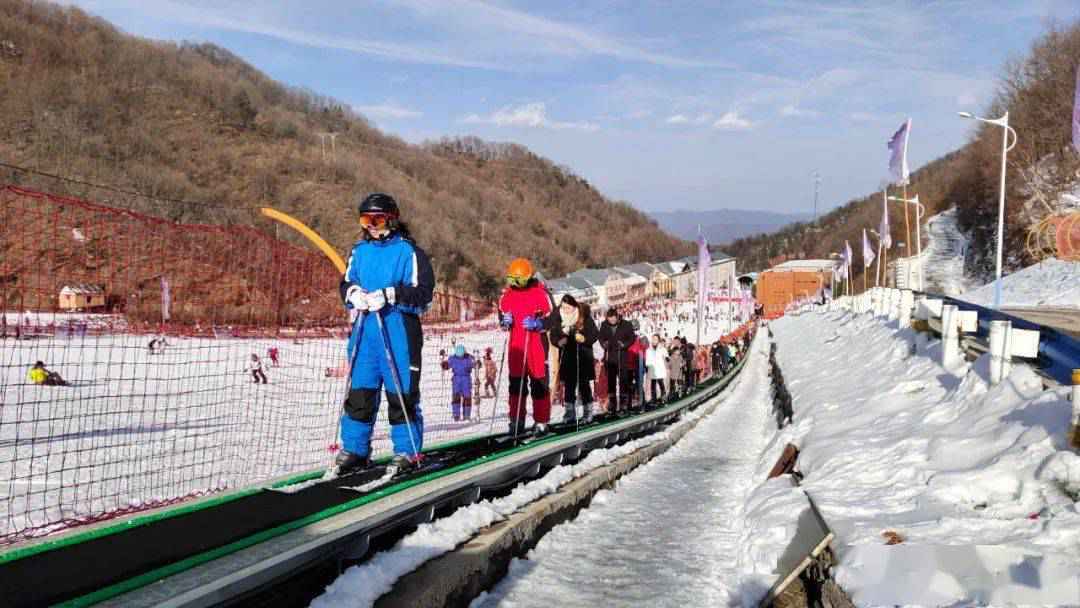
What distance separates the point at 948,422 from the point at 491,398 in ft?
61.7

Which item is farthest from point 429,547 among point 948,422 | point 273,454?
point 273,454

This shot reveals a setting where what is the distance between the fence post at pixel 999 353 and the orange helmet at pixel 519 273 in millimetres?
4487

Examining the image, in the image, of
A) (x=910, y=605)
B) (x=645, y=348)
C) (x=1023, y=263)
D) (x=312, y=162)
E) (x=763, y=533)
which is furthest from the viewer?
(x=312, y=162)

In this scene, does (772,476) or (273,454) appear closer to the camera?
(772,476)

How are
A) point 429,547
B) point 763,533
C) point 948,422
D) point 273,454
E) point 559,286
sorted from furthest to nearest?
point 559,286 → point 273,454 → point 948,422 → point 763,533 → point 429,547

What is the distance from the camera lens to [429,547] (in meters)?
4.25

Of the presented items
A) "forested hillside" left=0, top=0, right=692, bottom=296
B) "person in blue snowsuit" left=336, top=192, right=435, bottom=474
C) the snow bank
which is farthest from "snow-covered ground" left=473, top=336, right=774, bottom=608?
"forested hillside" left=0, top=0, right=692, bottom=296

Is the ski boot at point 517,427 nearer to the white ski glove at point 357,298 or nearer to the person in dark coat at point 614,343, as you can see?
the white ski glove at point 357,298

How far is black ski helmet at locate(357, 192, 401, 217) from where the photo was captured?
573 cm

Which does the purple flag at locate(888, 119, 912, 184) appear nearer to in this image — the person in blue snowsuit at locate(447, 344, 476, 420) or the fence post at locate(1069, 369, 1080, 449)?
the person in blue snowsuit at locate(447, 344, 476, 420)

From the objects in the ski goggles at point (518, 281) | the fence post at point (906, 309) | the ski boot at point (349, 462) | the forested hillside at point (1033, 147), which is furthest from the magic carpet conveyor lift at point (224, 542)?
the forested hillside at point (1033, 147)

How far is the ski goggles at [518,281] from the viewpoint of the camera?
28.2ft

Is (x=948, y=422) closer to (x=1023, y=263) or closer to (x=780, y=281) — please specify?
(x=1023, y=263)

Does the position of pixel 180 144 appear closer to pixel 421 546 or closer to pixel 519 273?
pixel 519 273
